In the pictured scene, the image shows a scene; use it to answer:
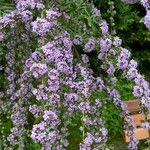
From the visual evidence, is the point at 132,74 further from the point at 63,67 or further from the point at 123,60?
the point at 63,67

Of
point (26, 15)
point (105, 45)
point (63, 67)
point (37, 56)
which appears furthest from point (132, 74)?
point (26, 15)

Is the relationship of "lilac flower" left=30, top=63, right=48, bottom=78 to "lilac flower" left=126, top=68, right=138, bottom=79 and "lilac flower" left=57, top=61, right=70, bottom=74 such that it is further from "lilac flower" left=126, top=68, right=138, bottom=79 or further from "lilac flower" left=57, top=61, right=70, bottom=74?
"lilac flower" left=126, top=68, right=138, bottom=79

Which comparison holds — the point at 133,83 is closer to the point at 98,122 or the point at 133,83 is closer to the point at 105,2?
the point at 98,122

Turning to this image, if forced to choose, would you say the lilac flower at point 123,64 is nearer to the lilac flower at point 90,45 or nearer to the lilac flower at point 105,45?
the lilac flower at point 105,45

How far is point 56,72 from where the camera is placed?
9.87 ft

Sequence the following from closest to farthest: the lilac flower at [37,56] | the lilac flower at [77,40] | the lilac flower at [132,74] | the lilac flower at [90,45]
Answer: the lilac flower at [37,56] < the lilac flower at [132,74] < the lilac flower at [90,45] < the lilac flower at [77,40]

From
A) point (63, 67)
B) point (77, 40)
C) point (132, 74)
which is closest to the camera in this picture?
point (63, 67)

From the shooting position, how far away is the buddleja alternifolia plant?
9.95ft

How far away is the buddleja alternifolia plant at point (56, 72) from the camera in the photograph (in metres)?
3.03

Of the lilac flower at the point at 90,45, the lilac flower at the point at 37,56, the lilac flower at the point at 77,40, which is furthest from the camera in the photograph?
the lilac flower at the point at 77,40

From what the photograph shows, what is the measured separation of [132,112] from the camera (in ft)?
17.7

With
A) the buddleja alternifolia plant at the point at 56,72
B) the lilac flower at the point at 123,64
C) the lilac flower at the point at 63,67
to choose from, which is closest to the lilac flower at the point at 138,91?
the buddleja alternifolia plant at the point at 56,72

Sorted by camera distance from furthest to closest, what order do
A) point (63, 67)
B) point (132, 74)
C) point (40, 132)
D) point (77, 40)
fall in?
1. point (77, 40)
2. point (132, 74)
3. point (63, 67)
4. point (40, 132)

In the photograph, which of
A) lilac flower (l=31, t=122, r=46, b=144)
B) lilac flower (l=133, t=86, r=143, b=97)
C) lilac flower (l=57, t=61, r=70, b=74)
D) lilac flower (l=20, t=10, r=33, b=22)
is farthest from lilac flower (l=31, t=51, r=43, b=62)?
lilac flower (l=133, t=86, r=143, b=97)
